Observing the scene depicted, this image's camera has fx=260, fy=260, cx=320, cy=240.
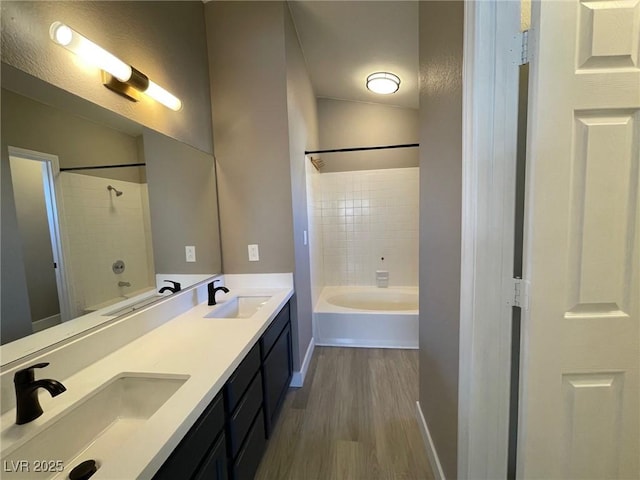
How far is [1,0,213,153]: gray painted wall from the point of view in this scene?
879 mm

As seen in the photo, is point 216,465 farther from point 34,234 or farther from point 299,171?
point 299,171

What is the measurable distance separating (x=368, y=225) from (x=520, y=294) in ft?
9.45

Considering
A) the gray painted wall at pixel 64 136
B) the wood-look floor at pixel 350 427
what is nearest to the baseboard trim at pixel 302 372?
the wood-look floor at pixel 350 427

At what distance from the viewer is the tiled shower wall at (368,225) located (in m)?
3.63

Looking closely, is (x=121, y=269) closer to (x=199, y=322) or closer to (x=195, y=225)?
(x=199, y=322)

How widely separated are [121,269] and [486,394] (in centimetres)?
172

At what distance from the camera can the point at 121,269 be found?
132cm

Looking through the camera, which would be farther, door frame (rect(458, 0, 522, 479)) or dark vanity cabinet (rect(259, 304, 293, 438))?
dark vanity cabinet (rect(259, 304, 293, 438))

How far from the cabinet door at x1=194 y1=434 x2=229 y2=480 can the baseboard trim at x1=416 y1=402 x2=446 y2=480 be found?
1.04 m

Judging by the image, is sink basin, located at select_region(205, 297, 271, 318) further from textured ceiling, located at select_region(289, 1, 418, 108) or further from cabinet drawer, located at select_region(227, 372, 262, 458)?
textured ceiling, located at select_region(289, 1, 418, 108)

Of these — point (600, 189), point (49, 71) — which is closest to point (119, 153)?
point (49, 71)

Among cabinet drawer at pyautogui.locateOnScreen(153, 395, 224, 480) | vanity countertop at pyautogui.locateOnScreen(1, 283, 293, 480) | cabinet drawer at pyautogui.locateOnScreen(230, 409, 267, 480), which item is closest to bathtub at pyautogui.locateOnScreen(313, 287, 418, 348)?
vanity countertop at pyautogui.locateOnScreen(1, 283, 293, 480)

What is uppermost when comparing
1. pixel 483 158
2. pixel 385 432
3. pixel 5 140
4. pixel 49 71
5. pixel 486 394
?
pixel 49 71

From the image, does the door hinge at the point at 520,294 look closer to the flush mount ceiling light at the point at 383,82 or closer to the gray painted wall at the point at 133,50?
the gray painted wall at the point at 133,50
